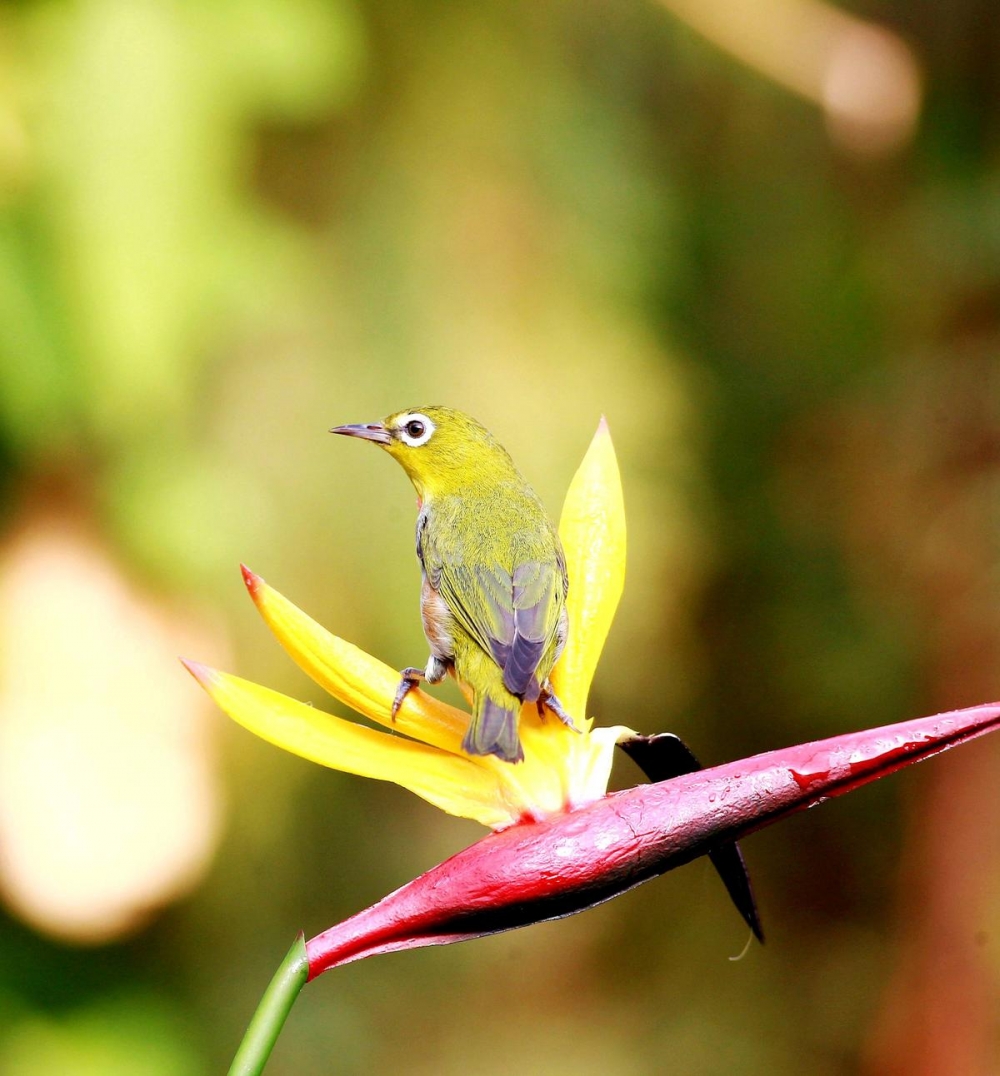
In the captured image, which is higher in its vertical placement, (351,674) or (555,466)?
(351,674)

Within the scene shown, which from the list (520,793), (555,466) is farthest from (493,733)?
(555,466)

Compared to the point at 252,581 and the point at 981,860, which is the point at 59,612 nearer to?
the point at 252,581

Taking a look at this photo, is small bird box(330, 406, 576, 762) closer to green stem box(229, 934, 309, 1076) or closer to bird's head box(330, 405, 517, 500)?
bird's head box(330, 405, 517, 500)

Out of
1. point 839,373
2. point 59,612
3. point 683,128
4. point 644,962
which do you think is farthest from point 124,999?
point 683,128

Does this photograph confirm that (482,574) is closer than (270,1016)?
No

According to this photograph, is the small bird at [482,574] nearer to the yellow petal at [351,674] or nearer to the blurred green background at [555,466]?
the yellow petal at [351,674]

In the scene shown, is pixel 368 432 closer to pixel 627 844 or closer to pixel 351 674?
pixel 351 674

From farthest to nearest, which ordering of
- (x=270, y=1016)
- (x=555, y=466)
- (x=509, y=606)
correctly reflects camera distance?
1. (x=555, y=466)
2. (x=509, y=606)
3. (x=270, y=1016)

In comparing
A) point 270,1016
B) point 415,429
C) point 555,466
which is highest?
point 415,429
